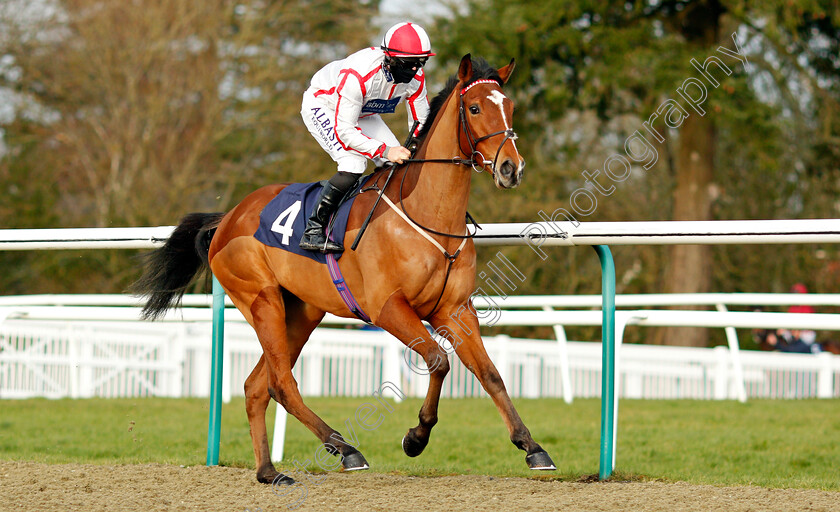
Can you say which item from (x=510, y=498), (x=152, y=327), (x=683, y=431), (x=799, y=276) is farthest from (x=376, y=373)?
(x=799, y=276)

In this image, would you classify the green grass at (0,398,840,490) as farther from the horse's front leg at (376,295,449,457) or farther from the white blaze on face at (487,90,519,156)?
the white blaze on face at (487,90,519,156)

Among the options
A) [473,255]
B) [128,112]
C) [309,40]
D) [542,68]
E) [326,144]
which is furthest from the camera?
[309,40]

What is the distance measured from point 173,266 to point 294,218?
98 cm

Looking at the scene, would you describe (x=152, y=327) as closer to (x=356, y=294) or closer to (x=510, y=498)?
(x=356, y=294)

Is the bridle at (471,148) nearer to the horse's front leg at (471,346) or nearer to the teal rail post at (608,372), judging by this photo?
the horse's front leg at (471,346)

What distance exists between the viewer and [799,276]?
1490 cm

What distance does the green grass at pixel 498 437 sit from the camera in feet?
16.3

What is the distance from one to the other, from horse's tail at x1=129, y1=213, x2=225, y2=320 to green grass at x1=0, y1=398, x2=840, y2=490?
815 mm

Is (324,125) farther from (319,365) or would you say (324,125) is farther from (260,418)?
(319,365)

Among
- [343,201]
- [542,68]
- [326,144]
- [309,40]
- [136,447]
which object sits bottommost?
[136,447]

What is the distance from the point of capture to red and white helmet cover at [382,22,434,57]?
4059mm

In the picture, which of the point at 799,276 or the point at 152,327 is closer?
the point at 152,327

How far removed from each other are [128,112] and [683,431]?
43.0 ft

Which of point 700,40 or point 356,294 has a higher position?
point 700,40
